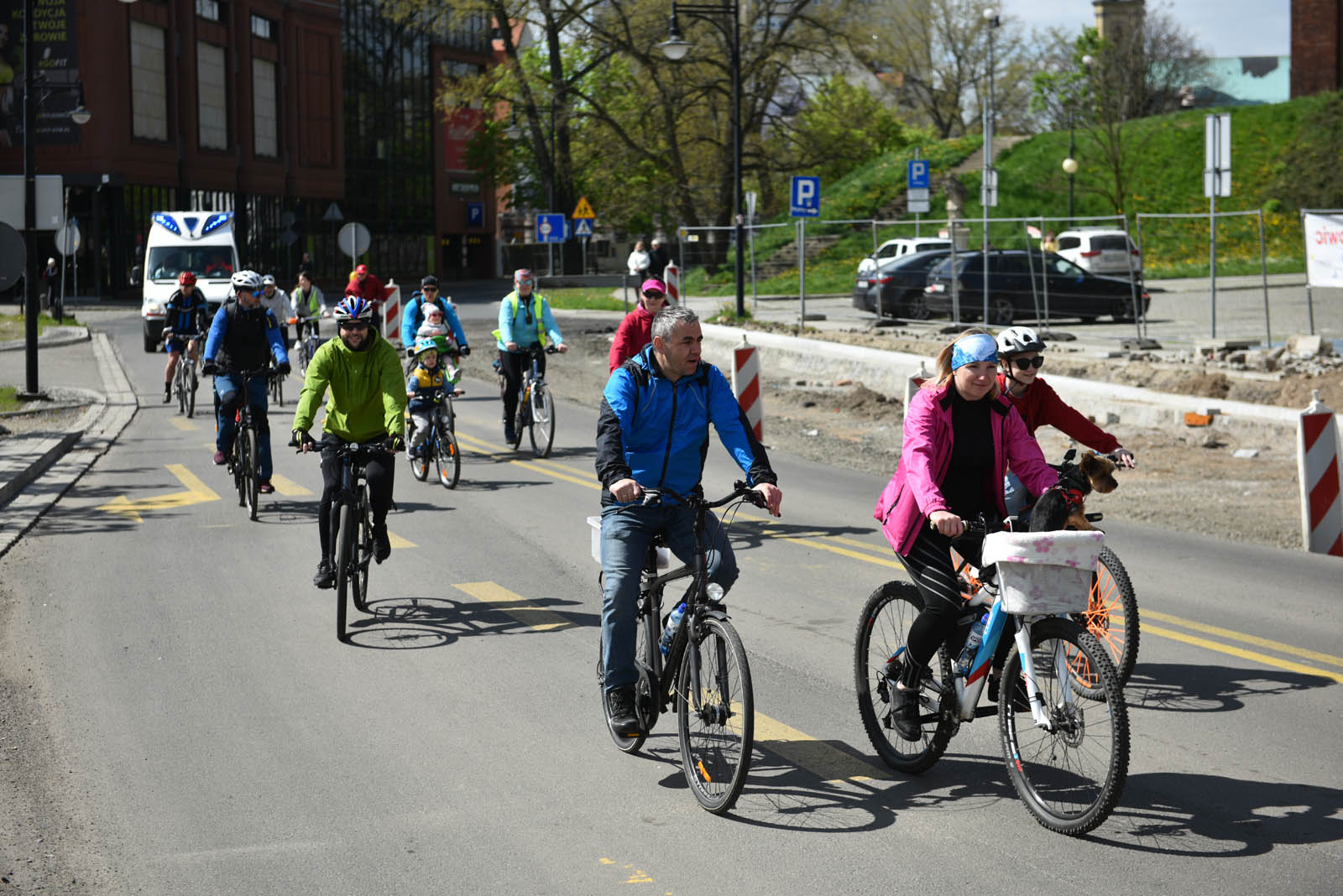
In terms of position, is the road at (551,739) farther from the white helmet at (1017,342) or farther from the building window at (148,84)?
the building window at (148,84)

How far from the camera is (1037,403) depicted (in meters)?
7.14

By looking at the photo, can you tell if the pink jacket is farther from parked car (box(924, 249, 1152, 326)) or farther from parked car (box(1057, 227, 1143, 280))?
parked car (box(1057, 227, 1143, 280))

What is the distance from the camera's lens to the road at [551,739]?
4844 mm

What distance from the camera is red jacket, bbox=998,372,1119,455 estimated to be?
7039 mm

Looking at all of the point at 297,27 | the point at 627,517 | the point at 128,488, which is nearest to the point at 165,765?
the point at 627,517

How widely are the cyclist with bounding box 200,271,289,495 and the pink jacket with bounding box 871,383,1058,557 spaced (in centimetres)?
805

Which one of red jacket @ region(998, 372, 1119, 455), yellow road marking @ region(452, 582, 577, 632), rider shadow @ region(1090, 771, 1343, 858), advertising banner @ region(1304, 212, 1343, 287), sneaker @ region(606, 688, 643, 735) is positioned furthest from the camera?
advertising banner @ region(1304, 212, 1343, 287)

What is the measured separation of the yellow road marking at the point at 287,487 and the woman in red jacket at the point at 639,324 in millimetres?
3652

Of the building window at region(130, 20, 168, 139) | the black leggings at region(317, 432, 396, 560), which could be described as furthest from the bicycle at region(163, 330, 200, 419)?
the building window at region(130, 20, 168, 139)

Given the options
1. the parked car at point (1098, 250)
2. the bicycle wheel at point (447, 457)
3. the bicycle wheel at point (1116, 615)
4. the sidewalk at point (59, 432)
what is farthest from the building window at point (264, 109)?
the bicycle wheel at point (1116, 615)

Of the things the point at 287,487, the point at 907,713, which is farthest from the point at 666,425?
the point at 287,487

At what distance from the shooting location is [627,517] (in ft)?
18.6

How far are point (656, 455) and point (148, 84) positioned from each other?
52534mm

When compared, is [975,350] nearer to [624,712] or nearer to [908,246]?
[624,712]
